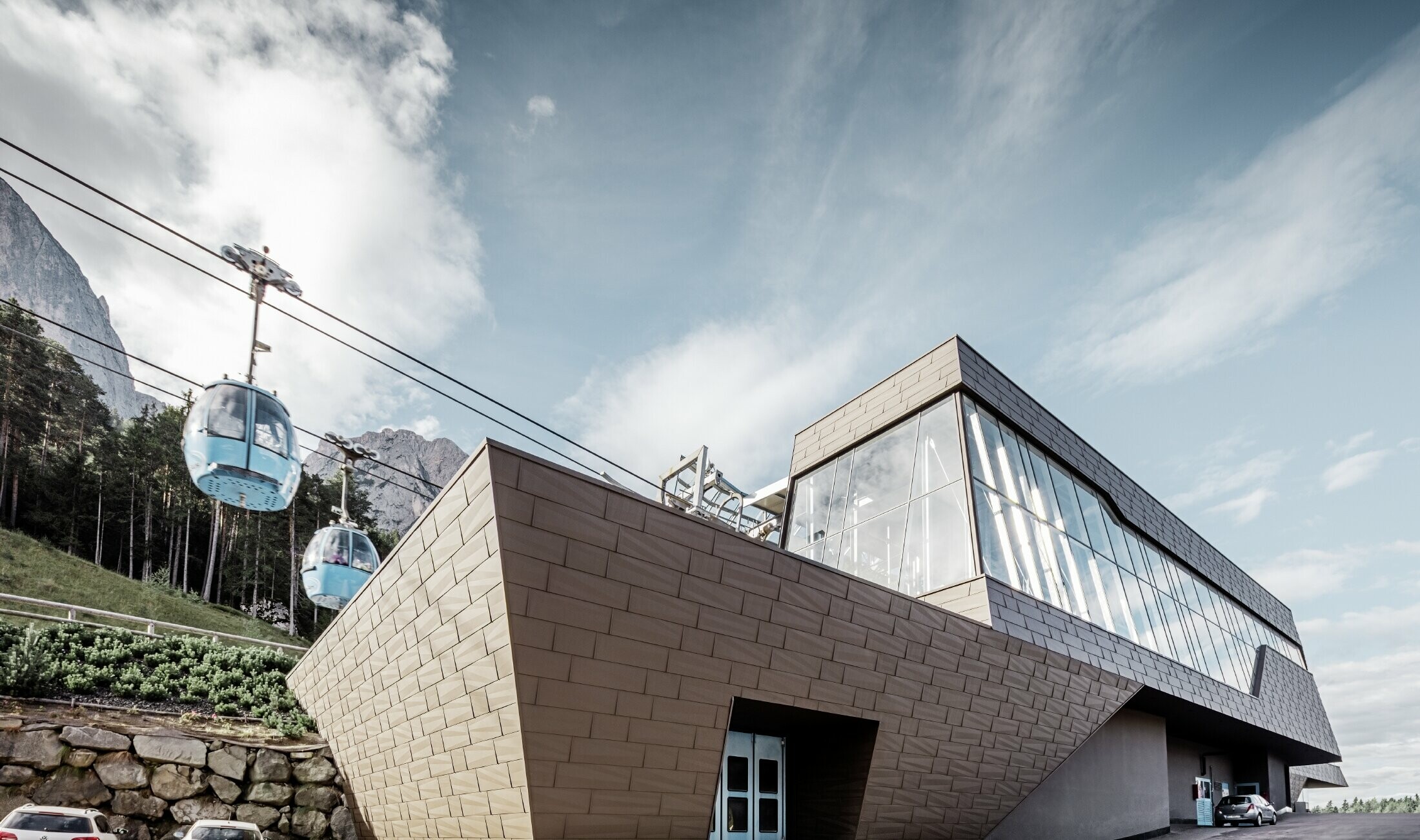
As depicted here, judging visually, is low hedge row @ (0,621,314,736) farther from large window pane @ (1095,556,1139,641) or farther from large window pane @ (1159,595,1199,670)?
large window pane @ (1159,595,1199,670)

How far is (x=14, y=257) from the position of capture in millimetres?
122875

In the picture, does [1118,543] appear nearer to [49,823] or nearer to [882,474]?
[882,474]

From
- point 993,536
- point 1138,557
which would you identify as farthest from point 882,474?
point 1138,557

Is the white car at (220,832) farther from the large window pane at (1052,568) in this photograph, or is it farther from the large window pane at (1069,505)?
the large window pane at (1069,505)

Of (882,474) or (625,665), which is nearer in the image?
(625,665)

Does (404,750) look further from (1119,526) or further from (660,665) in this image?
(1119,526)

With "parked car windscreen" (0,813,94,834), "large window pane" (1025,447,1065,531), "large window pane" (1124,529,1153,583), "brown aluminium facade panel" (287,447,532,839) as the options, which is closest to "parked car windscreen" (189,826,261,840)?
"parked car windscreen" (0,813,94,834)

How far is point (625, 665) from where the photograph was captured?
27.9ft

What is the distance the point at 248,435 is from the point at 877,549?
38.8 ft

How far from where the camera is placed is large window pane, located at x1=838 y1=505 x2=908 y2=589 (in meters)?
15.2

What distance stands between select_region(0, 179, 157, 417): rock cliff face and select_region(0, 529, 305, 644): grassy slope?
9611 cm

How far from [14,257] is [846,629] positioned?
16580 centimetres

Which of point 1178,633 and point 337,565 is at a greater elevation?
point 337,565

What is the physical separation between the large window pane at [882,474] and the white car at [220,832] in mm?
12462
